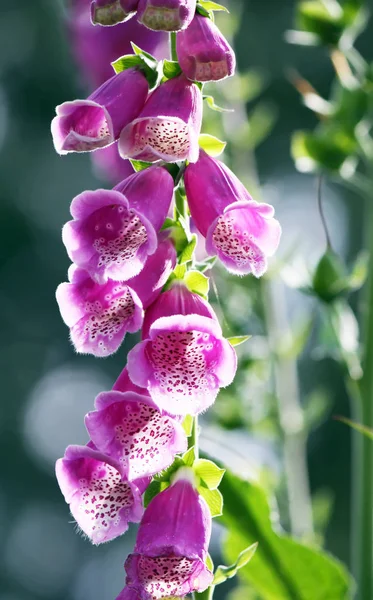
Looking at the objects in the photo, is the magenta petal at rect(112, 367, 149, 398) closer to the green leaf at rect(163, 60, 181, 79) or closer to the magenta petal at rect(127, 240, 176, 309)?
the magenta petal at rect(127, 240, 176, 309)

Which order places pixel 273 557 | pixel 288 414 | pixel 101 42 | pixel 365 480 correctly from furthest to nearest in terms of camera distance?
pixel 101 42 < pixel 288 414 < pixel 365 480 < pixel 273 557

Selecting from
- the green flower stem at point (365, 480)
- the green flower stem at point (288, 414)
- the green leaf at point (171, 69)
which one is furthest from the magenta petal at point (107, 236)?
the green flower stem at point (288, 414)

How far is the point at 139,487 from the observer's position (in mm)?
725

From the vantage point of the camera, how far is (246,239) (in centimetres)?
74

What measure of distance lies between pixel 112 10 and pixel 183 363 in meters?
Answer: 0.26

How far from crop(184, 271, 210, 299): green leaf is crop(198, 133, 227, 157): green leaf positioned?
4.1 inches

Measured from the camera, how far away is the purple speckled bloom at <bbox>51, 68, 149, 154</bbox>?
0.72 metres

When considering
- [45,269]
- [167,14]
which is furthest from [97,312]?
[45,269]

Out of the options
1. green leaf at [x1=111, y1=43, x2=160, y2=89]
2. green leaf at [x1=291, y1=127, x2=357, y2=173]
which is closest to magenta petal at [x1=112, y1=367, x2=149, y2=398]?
green leaf at [x1=111, y1=43, x2=160, y2=89]

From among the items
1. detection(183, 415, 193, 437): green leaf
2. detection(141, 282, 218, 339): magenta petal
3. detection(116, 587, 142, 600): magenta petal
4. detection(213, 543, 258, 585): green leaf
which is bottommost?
detection(213, 543, 258, 585): green leaf

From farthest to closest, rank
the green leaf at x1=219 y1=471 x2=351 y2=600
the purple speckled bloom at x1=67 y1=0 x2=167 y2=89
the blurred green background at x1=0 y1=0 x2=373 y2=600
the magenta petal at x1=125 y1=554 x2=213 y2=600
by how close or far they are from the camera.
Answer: the blurred green background at x1=0 y1=0 x2=373 y2=600 < the purple speckled bloom at x1=67 y1=0 x2=167 y2=89 < the green leaf at x1=219 y1=471 x2=351 y2=600 < the magenta petal at x1=125 y1=554 x2=213 y2=600

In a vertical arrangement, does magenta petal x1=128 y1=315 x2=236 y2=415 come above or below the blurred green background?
above

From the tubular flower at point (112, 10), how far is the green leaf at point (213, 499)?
348 millimetres

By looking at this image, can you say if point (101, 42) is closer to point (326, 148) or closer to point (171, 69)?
point (326, 148)
